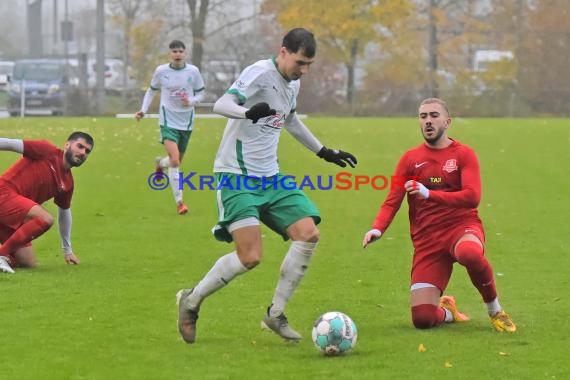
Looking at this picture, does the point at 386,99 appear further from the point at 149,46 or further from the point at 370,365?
the point at 370,365

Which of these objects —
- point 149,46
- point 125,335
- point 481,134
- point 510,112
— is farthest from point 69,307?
point 149,46

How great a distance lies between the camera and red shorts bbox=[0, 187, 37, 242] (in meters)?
10.8

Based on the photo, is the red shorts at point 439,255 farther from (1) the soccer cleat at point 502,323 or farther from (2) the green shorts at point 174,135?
(2) the green shorts at point 174,135

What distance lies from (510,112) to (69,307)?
149ft

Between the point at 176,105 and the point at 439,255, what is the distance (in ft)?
27.5

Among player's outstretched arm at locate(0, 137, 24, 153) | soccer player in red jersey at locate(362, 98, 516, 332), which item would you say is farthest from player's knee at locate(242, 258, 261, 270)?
player's outstretched arm at locate(0, 137, 24, 153)

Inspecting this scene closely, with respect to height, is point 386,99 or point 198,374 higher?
point 198,374

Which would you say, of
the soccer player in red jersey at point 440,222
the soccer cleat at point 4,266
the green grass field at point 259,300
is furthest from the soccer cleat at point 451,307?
the soccer cleat at point 4,266

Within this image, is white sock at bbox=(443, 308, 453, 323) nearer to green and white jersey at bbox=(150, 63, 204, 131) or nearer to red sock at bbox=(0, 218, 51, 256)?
red sock at bbox=(0, 218, 51, 256)

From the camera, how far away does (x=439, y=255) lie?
8633 mm

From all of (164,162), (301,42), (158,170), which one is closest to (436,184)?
(301,42)

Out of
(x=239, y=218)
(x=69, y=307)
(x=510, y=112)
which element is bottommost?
(x=510, y=112)

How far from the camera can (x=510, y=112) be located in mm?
52969

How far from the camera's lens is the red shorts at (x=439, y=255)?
337 inches
